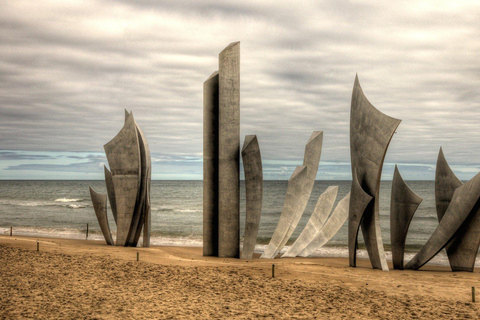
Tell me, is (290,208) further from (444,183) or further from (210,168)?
(444,183)

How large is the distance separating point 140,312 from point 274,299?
2443mm

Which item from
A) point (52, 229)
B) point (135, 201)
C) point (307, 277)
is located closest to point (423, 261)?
point (307, 277)

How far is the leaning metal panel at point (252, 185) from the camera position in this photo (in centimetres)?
1194

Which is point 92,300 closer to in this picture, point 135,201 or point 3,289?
point 3,289

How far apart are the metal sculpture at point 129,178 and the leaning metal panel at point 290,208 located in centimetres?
428

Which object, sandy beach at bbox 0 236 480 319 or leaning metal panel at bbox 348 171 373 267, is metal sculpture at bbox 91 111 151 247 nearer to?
sandy beach at bbox 0 236 480 319

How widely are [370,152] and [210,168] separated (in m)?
4.74

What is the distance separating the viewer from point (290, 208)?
12.7 metres

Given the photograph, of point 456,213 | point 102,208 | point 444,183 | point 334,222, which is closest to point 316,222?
point 334,222

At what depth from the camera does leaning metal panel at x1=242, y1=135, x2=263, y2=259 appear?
11938mm

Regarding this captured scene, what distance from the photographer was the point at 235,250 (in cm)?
1218

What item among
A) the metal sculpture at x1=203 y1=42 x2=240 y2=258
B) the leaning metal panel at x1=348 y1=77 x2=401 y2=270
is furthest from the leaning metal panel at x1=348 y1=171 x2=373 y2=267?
the metal sculpture at x1=203 y1=42 x2=240 y2=258

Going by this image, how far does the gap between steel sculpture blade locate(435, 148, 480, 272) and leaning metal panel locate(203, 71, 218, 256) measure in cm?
627

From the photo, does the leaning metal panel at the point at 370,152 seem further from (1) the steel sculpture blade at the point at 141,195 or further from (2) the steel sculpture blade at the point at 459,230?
(1) the steel sculpture blade at the point at 141,195
